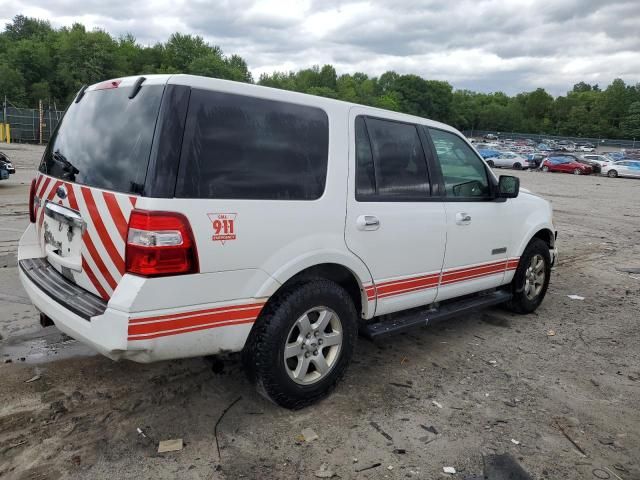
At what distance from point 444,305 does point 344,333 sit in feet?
4.49

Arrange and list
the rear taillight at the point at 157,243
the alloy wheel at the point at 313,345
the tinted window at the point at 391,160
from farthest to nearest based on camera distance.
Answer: the tinted window at the point at 391,160, the alloy wheel at the point at 313,345, the rear taillight at the point at 157,243

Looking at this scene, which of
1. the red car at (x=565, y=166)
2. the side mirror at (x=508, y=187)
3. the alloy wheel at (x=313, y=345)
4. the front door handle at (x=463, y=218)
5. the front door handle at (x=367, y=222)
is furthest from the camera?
the red car at (x=565, y=166)

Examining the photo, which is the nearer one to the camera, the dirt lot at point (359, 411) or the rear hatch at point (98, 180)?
the rear hatch at point (98, 180)

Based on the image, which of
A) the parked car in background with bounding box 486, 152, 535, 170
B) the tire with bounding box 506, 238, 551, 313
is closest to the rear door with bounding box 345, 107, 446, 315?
the tire with bounding box 506, 238, 551, 313

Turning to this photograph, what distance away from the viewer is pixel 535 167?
42.8 metres

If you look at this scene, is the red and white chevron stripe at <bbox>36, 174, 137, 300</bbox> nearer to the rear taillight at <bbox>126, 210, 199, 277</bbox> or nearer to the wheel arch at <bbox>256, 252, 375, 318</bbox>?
the rear taillight at <bbox>126, 210, 199, 277</bbox>

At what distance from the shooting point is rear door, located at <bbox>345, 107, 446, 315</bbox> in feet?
11.5

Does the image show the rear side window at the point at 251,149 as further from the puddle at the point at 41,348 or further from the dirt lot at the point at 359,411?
the puddle at the point at 41,348

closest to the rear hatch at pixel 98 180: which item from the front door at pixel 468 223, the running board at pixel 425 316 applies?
the running board at pixel 425 316

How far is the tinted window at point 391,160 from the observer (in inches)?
141

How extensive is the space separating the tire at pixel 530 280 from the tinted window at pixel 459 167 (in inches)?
40.2

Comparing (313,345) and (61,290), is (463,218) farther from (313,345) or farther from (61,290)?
(61,290)

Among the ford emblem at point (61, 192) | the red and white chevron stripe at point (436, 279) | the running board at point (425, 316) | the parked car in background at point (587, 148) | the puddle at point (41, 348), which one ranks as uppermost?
the parked car in background at point (587, 148)

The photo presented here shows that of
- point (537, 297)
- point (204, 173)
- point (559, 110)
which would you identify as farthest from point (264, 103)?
point (559, 110)
